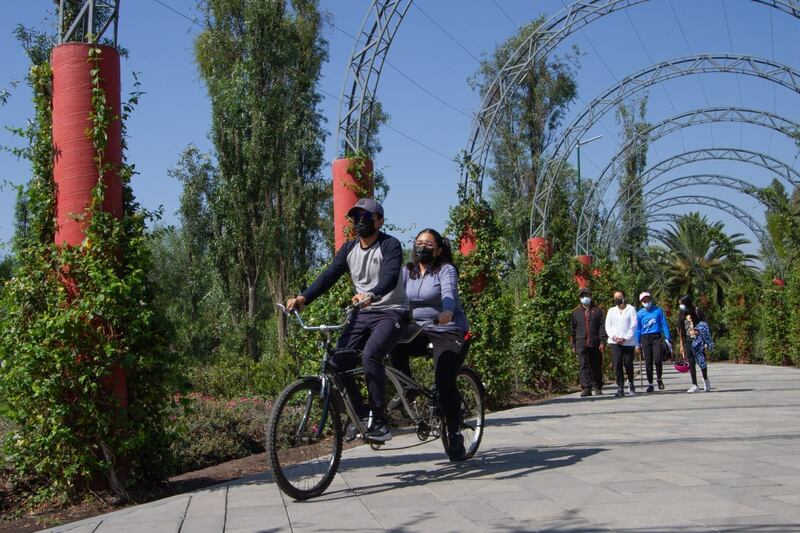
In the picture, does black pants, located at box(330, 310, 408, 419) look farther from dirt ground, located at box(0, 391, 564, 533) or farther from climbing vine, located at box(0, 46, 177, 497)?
dirt ground, located at box(0, 391, 564, 533)

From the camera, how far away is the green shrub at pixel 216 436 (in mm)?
7965

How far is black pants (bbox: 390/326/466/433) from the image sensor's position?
21.9 feet

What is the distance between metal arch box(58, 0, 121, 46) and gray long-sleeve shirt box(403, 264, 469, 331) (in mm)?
3002

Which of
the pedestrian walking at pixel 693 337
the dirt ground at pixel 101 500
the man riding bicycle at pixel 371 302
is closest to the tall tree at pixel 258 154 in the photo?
the pedestrian walking at pixel 693 337

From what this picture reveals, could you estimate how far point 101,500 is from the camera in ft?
19.2

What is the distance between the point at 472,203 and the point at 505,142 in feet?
97.8

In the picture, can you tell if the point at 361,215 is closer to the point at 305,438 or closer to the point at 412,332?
the point at 412,332

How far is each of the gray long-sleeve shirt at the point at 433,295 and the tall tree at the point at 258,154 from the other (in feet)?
65.0

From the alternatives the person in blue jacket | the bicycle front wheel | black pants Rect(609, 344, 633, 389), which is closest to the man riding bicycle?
the bicycle front wheel

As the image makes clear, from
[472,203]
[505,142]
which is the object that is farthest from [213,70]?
[472,203]

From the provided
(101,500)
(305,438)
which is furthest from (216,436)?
(305,438)

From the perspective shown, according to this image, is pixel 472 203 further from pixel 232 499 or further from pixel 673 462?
pixel 232 499

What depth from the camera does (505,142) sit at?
42.4 meters

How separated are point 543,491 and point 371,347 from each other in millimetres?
1492
